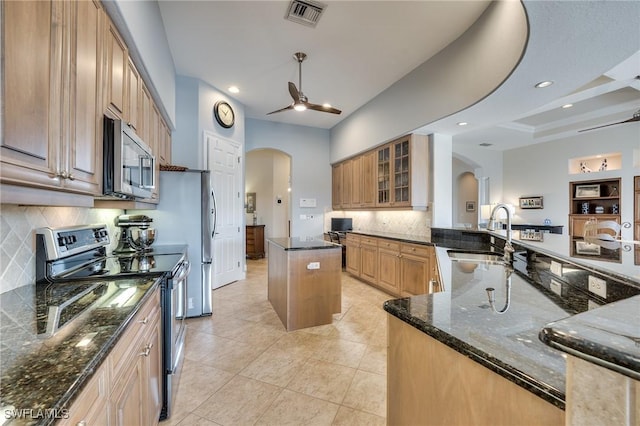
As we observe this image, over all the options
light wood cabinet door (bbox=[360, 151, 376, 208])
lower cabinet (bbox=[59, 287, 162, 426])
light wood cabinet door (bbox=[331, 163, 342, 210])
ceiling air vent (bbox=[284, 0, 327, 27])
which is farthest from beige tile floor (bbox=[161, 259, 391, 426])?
ceiling air vent (bbox=[284, 0, 327, 27])

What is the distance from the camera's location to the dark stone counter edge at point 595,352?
35cm

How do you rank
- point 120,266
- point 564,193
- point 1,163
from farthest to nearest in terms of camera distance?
point 564,193
point 120,266
point 1,163

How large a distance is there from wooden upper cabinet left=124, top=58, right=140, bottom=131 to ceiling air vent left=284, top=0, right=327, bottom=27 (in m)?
1.56

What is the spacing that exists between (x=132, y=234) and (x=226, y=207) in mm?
2134

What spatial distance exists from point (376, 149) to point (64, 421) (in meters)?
4.83

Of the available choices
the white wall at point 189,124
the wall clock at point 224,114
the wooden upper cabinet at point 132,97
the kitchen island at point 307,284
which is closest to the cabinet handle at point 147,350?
the wooden upper cabinet at point 132,97

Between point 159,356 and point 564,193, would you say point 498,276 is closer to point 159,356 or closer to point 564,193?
point 159,356

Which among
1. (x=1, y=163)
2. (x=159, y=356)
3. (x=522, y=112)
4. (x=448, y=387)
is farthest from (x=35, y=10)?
(x=522, y=112)

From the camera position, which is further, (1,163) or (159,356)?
(159,356)

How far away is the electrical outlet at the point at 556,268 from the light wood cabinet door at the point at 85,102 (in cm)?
242

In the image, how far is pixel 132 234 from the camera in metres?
2.50

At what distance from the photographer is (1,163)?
79 centimetres

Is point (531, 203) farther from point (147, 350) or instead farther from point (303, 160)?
point (147, 350)

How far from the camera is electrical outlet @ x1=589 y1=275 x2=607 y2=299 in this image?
114cm
